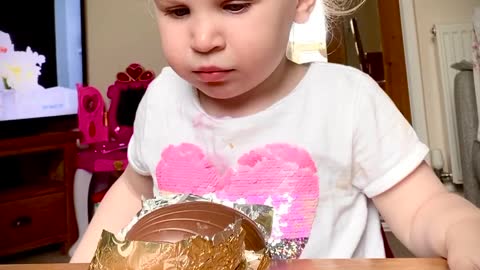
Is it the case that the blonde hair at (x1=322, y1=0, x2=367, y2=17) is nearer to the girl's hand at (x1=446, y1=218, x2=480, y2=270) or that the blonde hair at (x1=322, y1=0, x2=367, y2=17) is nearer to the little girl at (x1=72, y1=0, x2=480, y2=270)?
the little girl at (x1=72, y1=0, x2=480, y2=270)

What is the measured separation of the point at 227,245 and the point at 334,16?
Answer: 2.09 ft

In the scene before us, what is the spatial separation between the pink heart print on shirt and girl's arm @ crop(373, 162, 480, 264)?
A: 9 cm

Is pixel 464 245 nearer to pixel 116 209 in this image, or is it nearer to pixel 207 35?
pixel 207 35

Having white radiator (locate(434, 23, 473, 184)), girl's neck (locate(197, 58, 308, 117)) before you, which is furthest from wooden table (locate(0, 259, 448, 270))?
white radiator (locate(434, 23, 473, 184))

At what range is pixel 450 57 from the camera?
2.90 meters

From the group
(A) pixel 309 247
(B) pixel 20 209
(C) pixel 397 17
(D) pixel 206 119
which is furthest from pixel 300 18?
(C) pixel 397 17

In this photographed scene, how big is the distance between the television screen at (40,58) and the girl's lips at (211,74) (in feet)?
7.43

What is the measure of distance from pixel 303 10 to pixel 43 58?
234 centimetres

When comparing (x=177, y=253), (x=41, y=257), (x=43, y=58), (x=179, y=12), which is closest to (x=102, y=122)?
(x=43, y=58)

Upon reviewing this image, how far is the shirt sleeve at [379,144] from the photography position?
0.63m

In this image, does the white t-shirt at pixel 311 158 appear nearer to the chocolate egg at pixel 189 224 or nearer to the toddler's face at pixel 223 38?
the toddler's face at pixel 223 38

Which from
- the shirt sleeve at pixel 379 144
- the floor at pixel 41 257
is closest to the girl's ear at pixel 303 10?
the shirt sleeve at pixel 379 144

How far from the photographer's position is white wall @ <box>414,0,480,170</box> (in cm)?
298

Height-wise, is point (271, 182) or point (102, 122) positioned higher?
point (102, 122)
